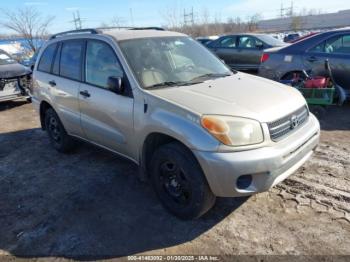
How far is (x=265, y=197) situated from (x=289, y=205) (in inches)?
10.6

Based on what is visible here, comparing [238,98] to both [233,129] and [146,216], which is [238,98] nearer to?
[233,129]

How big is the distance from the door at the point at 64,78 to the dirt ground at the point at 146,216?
76cm

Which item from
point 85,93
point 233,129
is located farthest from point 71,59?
point 233,129

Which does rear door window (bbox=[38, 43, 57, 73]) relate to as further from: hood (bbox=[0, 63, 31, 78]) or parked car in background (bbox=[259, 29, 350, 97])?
parked car in background (bbox=[259, 29, 350, 97])

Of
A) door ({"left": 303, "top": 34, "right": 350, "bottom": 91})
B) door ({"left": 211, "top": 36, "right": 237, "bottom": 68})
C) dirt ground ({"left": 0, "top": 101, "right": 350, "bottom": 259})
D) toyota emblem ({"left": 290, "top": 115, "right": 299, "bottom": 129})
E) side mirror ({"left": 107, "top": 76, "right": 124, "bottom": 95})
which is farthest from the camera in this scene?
door ({"left": 211, "top": 36, "right": 237, "bottom": 68})

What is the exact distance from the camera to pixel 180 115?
9.92 ft

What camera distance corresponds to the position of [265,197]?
11.9ft

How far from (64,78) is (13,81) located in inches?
200

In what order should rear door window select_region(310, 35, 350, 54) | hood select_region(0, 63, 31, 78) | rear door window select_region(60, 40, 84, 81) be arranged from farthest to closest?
hood select_region(0, 63, 31, 78), rear door window select_region(310, 35, 350, 54), rear door window select_region(60, 40, 84, 81)

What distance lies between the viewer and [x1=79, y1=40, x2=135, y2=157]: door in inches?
143

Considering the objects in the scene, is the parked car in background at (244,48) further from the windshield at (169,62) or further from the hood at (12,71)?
the windshield at (169,62)

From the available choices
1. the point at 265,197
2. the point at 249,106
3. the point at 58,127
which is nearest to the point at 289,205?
the point at 265,197

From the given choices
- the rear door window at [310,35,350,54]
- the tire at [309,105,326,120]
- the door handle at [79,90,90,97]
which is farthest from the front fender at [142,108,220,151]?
the rear door window at [310,35,350,54]

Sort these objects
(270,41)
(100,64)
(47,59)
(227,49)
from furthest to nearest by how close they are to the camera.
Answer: (227,49)
(270,41)
(47,59)
(100,64)
